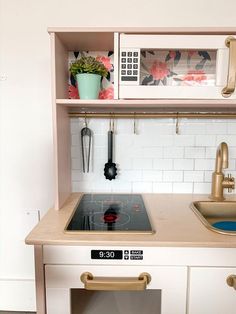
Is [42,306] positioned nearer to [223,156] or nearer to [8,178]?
[8,178]

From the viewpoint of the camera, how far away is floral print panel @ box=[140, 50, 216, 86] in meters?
1.05

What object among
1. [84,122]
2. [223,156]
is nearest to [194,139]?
[223,156]

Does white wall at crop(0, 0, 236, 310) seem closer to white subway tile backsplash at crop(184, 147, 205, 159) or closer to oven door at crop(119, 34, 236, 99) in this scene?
oven door at crop(119, 34, 236, 99)

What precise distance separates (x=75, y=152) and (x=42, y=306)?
30.9 inches

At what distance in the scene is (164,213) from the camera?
108 centimetres

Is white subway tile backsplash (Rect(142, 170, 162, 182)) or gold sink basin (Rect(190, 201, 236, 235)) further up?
white subway tile backsplash (Rect(142, 170, 162, 182))

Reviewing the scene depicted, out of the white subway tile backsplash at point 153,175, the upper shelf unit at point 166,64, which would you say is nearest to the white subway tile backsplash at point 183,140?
the white subway tile backsplash at point 153,175

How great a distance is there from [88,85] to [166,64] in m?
0.38

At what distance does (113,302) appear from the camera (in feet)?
3.12

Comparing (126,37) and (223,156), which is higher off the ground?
(126,37)

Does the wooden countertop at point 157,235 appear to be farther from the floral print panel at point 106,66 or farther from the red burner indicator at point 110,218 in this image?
the floral print panel at point 106,66

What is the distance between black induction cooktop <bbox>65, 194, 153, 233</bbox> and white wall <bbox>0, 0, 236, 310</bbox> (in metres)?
0.34

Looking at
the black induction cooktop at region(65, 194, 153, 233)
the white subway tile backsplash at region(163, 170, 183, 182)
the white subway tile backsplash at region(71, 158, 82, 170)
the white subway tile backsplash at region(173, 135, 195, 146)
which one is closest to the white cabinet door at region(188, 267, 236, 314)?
the black induction cooktop at region(65, 194, 153, 233)

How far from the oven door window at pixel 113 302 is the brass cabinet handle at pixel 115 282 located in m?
0.12
